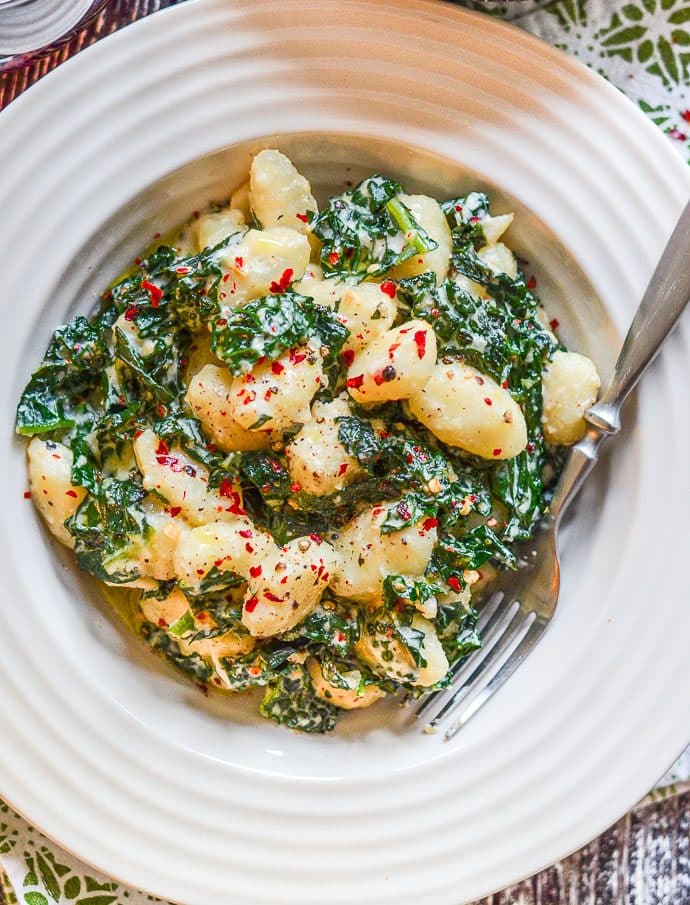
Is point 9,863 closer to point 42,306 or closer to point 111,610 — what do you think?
point 111,610

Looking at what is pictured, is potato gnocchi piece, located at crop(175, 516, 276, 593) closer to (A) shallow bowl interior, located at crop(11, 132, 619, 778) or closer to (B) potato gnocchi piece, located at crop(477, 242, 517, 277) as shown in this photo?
(A) shallow bowl interior, located at crop(11, 132, 619, 778)

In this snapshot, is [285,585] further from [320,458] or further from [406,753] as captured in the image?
[406,753]

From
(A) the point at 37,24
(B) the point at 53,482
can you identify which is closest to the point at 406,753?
(B) the point at 53,482

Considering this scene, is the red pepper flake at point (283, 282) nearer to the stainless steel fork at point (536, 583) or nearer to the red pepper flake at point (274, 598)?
the red pepper flake at point (274, 598)

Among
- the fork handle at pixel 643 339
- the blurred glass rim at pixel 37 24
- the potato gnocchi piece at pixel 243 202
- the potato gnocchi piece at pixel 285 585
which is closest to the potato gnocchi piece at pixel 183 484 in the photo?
the potato gnocchi piece at pixel 285 585

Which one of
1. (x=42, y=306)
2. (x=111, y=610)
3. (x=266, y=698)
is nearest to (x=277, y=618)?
(x=266, y=698)

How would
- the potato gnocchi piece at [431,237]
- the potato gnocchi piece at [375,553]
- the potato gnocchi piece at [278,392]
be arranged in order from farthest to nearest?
the potato gnocchi piece at [431,237]
the potato gnocchi piece at [375,553]
the potato gnocchi piece at [278,392]
